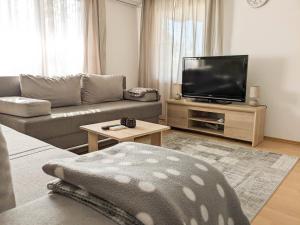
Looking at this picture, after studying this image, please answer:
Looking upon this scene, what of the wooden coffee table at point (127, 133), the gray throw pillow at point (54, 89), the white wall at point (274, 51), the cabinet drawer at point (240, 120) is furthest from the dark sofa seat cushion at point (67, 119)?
the white wall at point (274, 51)

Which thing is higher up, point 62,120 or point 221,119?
point 62,120

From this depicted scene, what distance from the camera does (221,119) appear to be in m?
3.53

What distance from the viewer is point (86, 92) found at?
138 inches

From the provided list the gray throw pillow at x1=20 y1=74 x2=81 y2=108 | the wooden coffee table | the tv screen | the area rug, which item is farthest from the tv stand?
the gray throw pillow at x1=20 y1=74 x2=81 y2=108

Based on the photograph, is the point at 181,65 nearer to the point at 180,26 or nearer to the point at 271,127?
the point at 180,26

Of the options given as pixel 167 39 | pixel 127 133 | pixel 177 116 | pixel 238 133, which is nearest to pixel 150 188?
pixel 127 133

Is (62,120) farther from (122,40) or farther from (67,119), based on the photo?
(122,40)

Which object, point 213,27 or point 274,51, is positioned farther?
point 213,27

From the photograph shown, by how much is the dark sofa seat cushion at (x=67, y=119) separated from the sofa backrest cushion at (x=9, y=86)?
426 mm

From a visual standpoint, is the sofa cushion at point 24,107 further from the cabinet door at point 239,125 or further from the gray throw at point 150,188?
the cabinet door at point 239,125

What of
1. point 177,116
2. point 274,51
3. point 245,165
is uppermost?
point 274,51

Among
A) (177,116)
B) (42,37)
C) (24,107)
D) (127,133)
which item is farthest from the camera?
(177,116)

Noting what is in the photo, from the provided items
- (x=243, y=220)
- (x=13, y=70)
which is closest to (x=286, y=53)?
(x=243, y=220)

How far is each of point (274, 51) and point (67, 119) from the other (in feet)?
9.18
